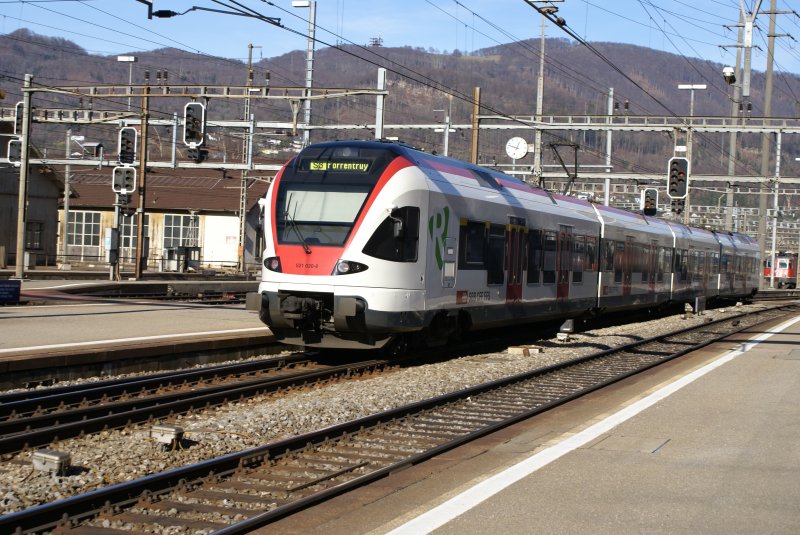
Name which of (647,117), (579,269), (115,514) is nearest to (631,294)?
(579,269)

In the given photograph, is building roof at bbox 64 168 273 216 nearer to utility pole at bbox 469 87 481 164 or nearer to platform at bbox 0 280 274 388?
utility pole at bbox 469 87 481 164

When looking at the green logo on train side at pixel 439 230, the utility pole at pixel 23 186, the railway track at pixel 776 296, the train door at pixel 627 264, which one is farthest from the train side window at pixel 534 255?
the railway track at pixel 776 296

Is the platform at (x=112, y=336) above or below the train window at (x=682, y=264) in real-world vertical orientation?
below

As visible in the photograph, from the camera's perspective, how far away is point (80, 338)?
1616 centimetres

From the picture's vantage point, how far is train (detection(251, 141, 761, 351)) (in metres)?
15.1

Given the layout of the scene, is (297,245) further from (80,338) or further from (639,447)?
(639,447)

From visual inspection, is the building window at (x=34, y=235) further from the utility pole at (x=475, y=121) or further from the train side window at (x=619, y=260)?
the train side window at (x=619, y=260)

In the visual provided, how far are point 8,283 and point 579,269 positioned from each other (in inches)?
527

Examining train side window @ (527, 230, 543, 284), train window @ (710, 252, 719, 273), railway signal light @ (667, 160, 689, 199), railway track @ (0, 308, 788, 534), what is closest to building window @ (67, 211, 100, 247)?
train window @ (710, 252, 719, 273)

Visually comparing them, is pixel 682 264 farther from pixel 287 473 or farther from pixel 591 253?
pixel 287 473

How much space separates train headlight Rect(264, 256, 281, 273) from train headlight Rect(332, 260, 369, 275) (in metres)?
1.05

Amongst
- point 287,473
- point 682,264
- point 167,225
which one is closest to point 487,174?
point 287,473

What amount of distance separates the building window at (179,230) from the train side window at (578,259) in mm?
48502

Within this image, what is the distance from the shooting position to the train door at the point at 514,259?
19484 millimetres
